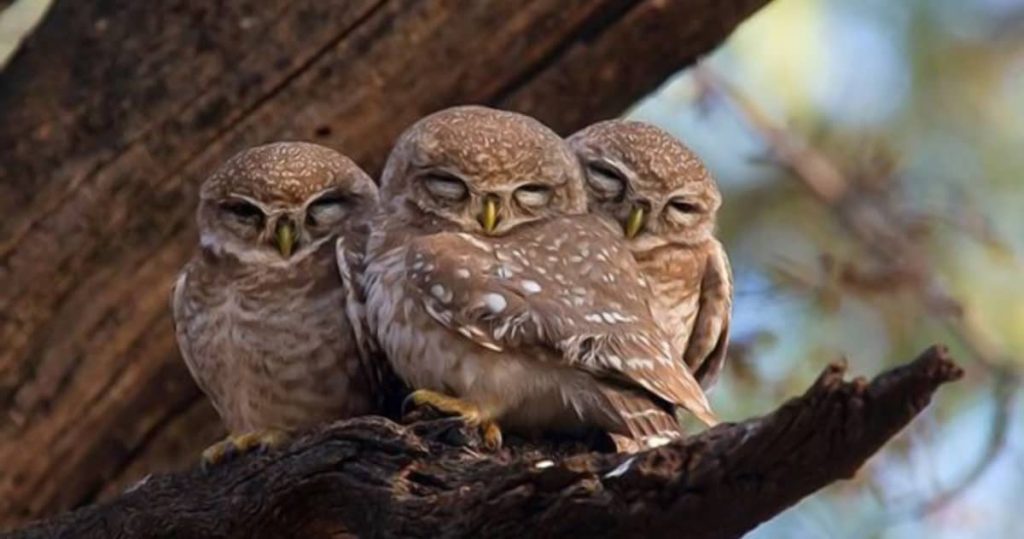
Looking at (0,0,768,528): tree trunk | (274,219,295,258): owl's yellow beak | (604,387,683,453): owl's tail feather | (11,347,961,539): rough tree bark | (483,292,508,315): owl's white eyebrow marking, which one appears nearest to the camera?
→ (11,347,961,539): rough tree bark

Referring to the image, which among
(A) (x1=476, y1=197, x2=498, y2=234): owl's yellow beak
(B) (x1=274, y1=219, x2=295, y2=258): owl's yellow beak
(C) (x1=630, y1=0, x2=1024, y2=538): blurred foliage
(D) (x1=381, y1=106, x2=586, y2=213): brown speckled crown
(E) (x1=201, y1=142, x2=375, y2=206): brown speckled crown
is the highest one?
(E) (x1=201, y1=142, x2=375, y2=206): brown speckled crown

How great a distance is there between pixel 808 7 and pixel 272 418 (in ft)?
13.8

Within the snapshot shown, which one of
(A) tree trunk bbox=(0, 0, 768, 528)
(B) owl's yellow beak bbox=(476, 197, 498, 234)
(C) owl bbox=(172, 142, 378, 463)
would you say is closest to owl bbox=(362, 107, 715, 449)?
(B) owl's yellow beak bbox=(476, 197, 498, 234)

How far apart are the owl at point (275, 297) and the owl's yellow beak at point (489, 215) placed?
0.25 meters

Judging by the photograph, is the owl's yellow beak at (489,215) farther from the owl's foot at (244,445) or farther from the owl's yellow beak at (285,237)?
the owl's foot at (244,445)

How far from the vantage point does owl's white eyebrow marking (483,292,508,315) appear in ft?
13.0

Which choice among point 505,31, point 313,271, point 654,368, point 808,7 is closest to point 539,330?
point 654,368

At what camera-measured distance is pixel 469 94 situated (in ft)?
18.2

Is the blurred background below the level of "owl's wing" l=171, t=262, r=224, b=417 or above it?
below

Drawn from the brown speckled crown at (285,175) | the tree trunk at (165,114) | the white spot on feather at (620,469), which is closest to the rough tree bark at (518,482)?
the white spot on feather at (620,469)

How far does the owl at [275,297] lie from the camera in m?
4.25

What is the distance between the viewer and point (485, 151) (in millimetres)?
4309

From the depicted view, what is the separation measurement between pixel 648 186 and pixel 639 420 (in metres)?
0.74

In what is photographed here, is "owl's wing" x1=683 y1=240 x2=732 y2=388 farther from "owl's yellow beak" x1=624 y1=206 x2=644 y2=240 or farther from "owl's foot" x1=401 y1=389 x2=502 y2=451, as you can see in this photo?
"owl's foot" x1=401 y1=389 x2=502 y2=451
